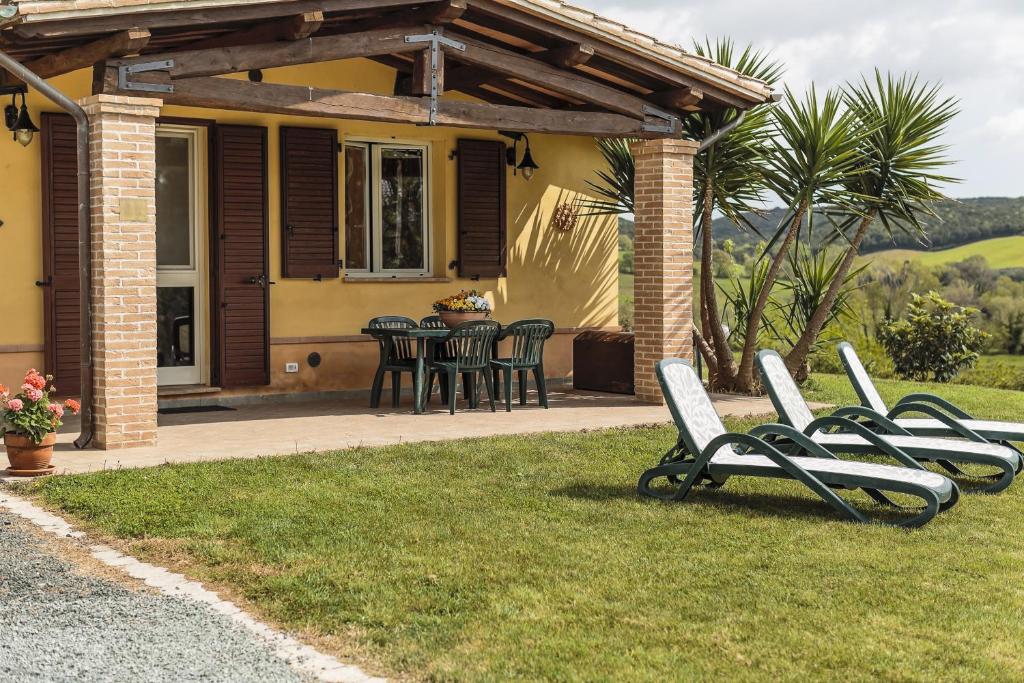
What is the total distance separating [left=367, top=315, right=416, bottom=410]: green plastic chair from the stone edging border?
4043mm

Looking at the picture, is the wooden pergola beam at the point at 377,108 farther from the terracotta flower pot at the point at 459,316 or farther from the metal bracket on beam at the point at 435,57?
the terracotta flower pot at the point at 459,316

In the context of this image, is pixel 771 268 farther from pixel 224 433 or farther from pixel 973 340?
pixel 973 340

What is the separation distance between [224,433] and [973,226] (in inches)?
1899

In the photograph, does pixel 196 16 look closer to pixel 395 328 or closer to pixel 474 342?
pixel 395 328

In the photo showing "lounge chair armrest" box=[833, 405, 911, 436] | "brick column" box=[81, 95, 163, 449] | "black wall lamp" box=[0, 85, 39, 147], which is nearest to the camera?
"lounge chair armrest" box=[833, 405, 911, 436]

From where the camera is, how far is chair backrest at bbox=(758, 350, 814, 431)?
785 centimetres

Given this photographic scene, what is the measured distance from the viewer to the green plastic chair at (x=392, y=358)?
1062cm

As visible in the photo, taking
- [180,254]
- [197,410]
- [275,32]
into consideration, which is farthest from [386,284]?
[275,32]

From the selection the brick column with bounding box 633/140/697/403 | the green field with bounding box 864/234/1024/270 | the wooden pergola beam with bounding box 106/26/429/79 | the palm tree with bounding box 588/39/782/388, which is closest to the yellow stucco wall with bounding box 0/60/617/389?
the palm tree with bounding box 588/39/782/388

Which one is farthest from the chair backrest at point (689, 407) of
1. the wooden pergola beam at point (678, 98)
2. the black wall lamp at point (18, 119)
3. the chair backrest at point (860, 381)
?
the black wall lamp at point (18, 119)

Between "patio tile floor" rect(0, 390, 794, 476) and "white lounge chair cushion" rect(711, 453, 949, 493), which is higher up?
"white lounge chair cushion" rect(711, 453, 949, 493)

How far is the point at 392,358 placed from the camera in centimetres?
1080

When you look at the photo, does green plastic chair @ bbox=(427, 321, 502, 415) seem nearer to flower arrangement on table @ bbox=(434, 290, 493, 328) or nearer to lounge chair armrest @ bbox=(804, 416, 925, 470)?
flower arrangement on table @ bbox=(434, 290, 493, 328)

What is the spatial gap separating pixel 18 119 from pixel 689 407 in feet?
19.9
